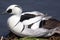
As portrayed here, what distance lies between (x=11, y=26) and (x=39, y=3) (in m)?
3.33

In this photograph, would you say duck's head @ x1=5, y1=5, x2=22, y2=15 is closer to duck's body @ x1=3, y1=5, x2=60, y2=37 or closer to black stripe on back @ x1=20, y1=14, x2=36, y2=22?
duck's body @ x1=3, y1=5, x2=60, y2=37

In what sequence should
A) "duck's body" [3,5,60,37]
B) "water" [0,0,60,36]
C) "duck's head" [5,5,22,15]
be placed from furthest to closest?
"water" [0,0,60,36], "duck's head" [5,5,22,15], "duck's body" [3,5,60,37]

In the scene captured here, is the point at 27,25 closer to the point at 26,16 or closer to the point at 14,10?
the point at 26,16

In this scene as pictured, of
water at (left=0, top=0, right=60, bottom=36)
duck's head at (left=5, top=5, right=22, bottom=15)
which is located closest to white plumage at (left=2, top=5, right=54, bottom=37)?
duck's head at (left=5, top=5, right=22, bottom=15)

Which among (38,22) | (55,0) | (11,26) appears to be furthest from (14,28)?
(55,0)

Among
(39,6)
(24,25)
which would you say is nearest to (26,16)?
(24,25)

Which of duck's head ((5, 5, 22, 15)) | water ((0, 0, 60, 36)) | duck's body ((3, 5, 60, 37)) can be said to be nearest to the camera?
duck's body ((3, 5, 60, 37))

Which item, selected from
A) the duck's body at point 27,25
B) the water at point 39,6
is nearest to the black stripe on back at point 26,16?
the duck's body at point 27,25

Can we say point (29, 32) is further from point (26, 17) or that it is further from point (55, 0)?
point (55, 0)

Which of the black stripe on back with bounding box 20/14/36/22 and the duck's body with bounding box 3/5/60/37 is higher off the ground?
the black stripe on back with bounding box 20/14/36/22

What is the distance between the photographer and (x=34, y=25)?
7.21m

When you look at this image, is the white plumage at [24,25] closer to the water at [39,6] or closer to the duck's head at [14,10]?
the duck's head at [14,10]

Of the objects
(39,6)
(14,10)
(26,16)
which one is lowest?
(39,6)

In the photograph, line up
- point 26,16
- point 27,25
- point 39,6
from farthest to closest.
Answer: point 39,6
point 26,16
point 27,25
